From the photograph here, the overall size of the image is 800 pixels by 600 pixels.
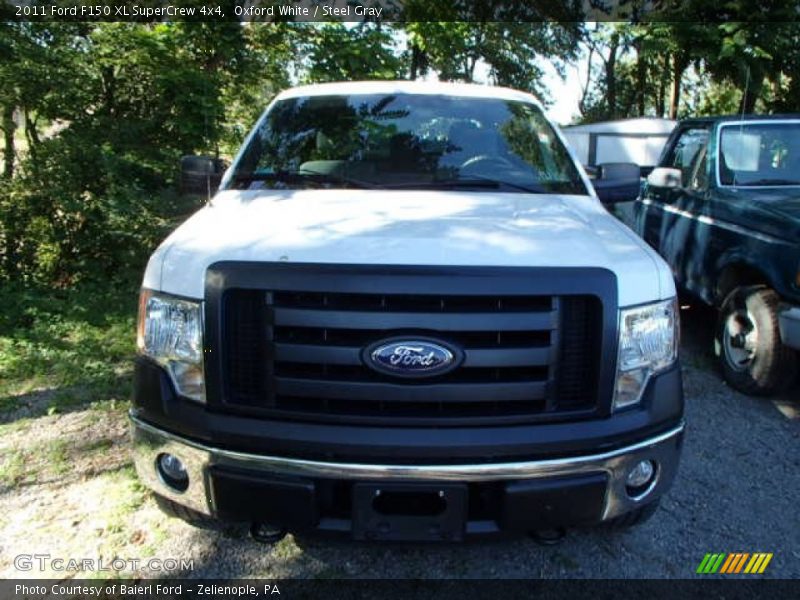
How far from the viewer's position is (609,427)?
226 cm

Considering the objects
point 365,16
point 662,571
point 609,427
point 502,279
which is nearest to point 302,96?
point 502,279

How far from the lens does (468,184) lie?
10.7 feet

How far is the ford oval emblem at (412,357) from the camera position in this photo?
216 centimetres

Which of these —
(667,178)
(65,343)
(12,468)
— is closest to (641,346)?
(12,468)

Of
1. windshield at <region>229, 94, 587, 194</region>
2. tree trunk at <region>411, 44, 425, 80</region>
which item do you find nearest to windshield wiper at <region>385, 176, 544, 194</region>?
windshield at <region>229, 94, 587, 194</region>

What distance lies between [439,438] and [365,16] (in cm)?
841

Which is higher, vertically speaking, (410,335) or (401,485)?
(410,335)

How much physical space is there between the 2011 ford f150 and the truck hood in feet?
0.04

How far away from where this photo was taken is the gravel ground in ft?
9.09

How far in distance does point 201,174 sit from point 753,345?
12.5 ft

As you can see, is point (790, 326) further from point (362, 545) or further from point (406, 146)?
point (362, 545)

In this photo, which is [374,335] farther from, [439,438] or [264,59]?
[264,59]

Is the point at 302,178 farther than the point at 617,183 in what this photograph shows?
No

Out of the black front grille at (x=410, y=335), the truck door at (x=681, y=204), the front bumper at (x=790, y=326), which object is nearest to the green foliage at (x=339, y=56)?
the truck door at (x=681, y=204)
